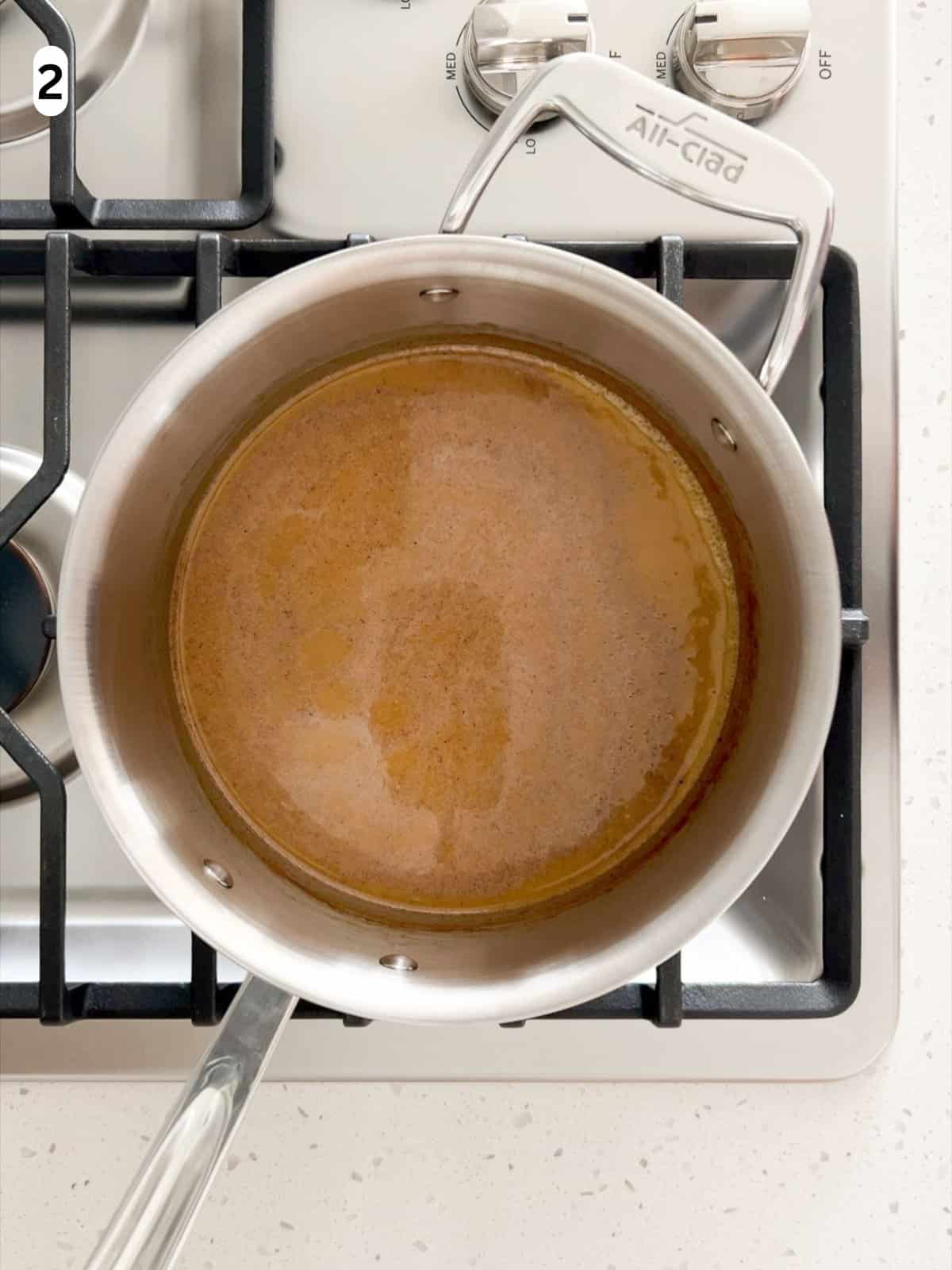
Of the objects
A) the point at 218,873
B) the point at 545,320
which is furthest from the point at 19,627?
the point at 545,320

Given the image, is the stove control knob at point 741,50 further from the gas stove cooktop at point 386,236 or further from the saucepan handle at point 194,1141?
the saucepan handle at point 194,1141

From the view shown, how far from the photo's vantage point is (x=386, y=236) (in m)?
0.50

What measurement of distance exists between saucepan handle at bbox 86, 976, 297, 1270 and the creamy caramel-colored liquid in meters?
0.13

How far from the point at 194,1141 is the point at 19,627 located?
0.27 meters

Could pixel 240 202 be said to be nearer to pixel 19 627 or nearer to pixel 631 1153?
pixel 19 627

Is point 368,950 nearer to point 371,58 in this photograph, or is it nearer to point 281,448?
point 281,448

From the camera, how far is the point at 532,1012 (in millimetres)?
381

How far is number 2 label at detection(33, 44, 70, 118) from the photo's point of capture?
1.57 feet

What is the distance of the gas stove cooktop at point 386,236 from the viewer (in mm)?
467

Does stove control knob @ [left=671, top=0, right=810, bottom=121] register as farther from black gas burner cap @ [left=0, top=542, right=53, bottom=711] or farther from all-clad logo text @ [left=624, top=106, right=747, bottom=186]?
black gas burner cap @ [left=0, top=542, right=53, bottom=711]

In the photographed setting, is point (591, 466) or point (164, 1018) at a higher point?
point (591, 466)

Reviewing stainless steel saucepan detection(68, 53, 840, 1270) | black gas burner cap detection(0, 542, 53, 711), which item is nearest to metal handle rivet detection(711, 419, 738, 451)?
stainless steel saucepan detection(68, 53, 840, 1270)

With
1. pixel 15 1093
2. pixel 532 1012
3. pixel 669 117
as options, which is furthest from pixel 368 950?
pixel 669 117

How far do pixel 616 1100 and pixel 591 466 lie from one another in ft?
1.03
